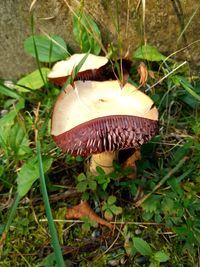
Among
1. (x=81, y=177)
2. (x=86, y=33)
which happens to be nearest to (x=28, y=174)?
(x=81, y=177)

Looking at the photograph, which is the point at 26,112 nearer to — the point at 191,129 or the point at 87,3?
the point at 87,3

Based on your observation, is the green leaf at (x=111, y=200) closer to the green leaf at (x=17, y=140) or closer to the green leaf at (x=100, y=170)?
the green leaf at (x=100, y=170)

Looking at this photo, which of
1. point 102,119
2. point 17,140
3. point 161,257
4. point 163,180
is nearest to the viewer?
point 102,119

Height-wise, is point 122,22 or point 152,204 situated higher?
point 122,22

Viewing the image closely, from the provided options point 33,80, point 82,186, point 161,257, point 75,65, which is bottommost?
point 161,257

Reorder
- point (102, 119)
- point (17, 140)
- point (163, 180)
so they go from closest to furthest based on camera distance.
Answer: point (102, 119), point (163, 180), point (17, 140)

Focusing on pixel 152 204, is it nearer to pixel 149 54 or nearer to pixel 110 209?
pixel 110 209

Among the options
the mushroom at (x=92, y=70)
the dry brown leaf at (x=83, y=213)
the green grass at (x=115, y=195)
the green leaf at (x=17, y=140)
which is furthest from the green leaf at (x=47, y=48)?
the dry brown leaf at (x=83, y=213)
